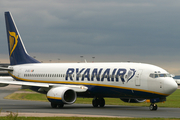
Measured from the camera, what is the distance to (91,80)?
36469 millimetres

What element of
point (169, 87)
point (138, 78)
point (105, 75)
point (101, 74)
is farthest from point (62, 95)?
point (169, 87)

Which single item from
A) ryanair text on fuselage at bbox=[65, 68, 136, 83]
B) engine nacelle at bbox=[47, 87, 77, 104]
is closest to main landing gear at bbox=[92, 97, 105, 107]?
ryanair text on fuselage at bbox=[65, 68, 136, 83]

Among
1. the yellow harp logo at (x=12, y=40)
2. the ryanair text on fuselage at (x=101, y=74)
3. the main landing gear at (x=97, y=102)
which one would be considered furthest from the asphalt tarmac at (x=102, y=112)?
the yellow harp logo at (x=12, y=40)

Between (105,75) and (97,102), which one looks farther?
(97,102)

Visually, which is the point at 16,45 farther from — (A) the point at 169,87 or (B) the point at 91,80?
(A) the point at 169,87

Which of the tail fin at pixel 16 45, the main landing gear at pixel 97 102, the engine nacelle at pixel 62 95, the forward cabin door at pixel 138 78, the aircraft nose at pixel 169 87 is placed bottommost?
the main landing gear at pixel 97 102

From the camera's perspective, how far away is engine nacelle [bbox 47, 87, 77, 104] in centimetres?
3441

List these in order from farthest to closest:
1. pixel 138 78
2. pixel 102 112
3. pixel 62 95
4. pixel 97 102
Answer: pixel 97 102 → pixel 62 95 → pixel 138 78 → pixel 102 112

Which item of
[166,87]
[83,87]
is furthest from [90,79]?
[166,87]

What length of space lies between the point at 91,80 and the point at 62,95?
386cm

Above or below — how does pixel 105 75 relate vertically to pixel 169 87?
above

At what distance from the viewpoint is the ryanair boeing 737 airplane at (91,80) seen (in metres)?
32.1

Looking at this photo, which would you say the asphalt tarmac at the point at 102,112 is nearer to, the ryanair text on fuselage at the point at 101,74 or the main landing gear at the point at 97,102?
the main landing gear at the point at 97,102

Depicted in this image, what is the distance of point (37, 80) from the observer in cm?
4209
